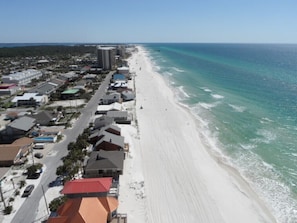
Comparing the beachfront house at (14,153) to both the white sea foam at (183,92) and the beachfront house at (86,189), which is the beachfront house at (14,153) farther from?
the white sea foam at (183,92)

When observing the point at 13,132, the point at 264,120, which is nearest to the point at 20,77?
the point at 13,132

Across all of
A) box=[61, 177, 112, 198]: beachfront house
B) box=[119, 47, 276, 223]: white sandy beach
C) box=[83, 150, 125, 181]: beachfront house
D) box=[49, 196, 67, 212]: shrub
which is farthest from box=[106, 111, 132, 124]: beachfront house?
box=[49, 196, 67, 212]: shrub

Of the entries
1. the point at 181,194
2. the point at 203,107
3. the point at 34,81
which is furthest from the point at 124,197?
the point at 34,81

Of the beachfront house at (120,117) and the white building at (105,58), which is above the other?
the white building at (105,58)

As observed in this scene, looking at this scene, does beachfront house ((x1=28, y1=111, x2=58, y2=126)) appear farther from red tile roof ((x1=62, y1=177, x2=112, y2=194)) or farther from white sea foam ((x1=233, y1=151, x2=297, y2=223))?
white sea foam ((x1=233, y1=151, x2=297, y2=223))

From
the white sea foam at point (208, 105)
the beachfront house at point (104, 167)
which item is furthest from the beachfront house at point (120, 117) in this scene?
the white sea foam at point (208, 105)
